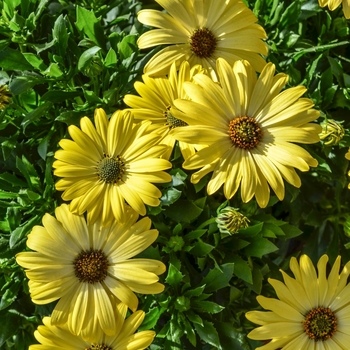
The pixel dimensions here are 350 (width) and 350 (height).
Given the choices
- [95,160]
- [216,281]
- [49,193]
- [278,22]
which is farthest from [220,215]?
[278,22]

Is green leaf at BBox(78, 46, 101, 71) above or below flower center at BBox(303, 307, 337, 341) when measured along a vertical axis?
above

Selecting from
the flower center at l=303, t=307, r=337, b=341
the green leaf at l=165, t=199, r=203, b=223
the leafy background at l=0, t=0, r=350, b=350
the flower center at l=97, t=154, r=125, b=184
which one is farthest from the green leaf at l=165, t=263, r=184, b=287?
the flower center at l=303, t=307, r=337, b=341

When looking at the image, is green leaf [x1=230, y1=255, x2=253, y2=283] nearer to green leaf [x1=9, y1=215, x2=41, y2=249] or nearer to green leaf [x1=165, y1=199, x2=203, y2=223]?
green leaf [x1=165, y1=199, x2=203, y2=223]

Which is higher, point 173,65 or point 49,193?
point 173,65

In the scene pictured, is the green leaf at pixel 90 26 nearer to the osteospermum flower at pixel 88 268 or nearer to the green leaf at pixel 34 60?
the green leaf at pixel 34 60

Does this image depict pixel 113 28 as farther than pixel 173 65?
Yes

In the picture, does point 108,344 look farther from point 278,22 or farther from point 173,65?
point 278,22
